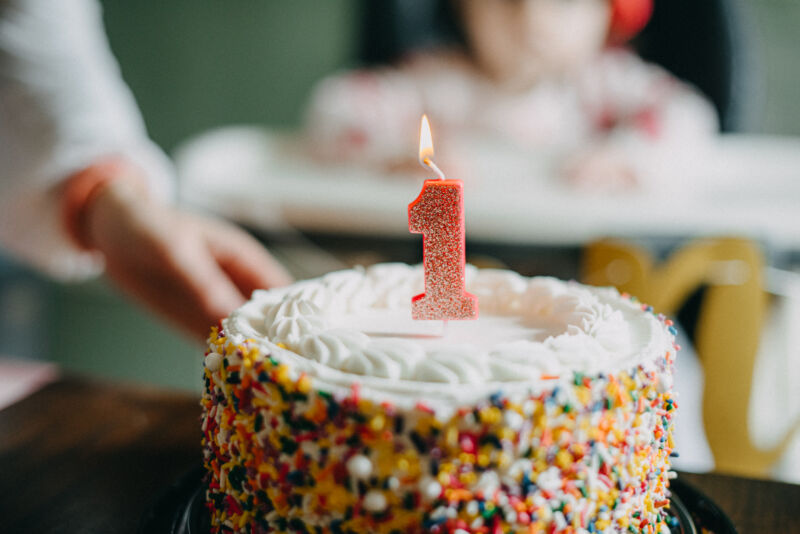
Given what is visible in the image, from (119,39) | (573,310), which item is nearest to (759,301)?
(573,310)

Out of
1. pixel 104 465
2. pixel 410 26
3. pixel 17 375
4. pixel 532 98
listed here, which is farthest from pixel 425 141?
pixel 17 375

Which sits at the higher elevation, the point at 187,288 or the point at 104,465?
the point at 187,288

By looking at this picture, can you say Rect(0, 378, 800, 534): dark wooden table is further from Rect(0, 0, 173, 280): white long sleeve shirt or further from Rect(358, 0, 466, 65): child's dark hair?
Rect(358, 0, 466, 65): child's dark hair

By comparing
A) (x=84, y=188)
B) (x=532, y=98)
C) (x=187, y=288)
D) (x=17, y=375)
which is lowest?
(x=17, y=375)

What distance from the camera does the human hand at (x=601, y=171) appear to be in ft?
7.40

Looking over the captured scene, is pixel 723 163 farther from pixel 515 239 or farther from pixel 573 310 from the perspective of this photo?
pixel 573 310

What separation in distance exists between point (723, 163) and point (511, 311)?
206 cm

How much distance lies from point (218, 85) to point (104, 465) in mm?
2948

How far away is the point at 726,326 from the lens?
143cm

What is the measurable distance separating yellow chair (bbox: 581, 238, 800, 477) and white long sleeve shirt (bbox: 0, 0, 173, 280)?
0.90 m

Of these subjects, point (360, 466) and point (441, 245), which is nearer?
point (360, 466)

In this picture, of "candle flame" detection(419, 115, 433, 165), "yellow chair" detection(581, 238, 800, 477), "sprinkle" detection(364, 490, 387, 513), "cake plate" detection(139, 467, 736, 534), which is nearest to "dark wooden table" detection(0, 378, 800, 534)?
"cake plate" detection(139, 467, 736, 534)

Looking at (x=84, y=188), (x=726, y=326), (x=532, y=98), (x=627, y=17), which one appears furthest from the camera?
(x=532, y=98)

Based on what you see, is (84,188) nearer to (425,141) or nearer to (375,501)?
(425,141)
